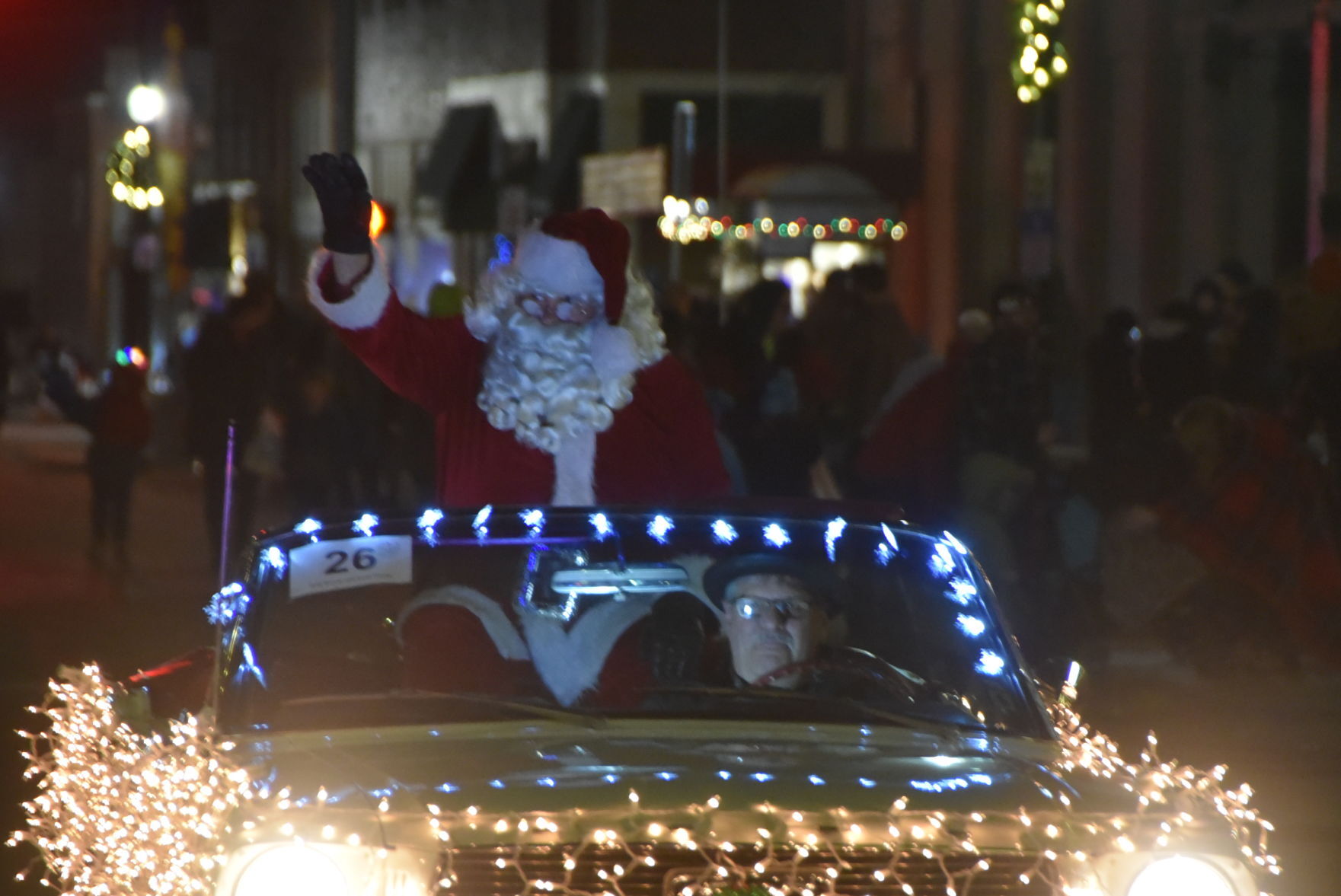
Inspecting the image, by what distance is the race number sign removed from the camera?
4.94 m

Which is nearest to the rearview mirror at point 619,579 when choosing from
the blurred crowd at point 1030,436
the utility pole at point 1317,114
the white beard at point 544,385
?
the white beard at point 544,385

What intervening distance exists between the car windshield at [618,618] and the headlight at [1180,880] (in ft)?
2.69

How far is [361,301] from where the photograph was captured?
6.04 meters

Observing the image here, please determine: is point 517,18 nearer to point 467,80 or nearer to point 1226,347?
point 467,80

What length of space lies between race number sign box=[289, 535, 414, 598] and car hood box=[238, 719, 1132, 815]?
0.57 meters

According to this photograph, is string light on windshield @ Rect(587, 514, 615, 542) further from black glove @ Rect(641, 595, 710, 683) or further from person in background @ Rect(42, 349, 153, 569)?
person in background @ Rect(42, 349, 153, 569)

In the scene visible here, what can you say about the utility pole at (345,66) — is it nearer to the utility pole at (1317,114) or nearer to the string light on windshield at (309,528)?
the utility pole at (1317,114)

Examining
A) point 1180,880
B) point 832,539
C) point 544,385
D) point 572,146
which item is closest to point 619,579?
point 832,539

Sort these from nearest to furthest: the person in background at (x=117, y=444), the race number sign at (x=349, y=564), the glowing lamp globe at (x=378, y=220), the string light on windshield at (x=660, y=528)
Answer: the race number sign at (x=349, y=564) → the string light on windshield at (x=660, y=528) → the glowing lamp globe at (x=378, y=220) → the person in background at (x=117, y=444)

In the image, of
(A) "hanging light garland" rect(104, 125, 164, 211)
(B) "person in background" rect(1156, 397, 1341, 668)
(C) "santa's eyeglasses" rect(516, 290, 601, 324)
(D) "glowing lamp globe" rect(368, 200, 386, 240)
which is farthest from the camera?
(A) "hanging light garland" rect(104, 125, 164, 211)

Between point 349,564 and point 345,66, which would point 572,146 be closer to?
point 345,66

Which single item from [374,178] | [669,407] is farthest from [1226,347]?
[374,178]

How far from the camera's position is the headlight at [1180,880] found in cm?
378

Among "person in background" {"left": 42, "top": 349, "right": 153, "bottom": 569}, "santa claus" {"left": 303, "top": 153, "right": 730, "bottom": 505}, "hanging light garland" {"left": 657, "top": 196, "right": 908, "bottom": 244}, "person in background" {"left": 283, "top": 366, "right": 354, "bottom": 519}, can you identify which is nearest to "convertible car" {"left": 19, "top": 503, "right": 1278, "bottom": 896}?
"santa claus" {"left": 303, "top": 153, "right": 730, "bottom": 505}
